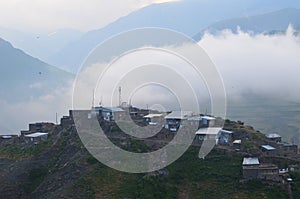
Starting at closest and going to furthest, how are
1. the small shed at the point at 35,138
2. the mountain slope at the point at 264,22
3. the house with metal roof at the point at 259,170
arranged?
the house with metal roof at the point at 259,170, the small shed at the point at 35,138, the mountain slope at the point at 264,22

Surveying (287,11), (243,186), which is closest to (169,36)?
(243,186)

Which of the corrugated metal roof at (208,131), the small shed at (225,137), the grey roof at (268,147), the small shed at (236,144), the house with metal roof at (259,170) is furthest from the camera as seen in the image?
the small shed at (225,137)

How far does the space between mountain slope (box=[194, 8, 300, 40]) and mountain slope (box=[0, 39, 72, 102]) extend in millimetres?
59102

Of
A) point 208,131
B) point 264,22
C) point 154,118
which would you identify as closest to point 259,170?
point 208,131

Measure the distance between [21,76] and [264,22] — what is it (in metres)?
87.9

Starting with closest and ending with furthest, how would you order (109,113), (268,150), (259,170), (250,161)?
(259,170) → (250,161) → (268,150) → (109,113)

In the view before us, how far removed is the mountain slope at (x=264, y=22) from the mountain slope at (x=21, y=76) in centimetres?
5910

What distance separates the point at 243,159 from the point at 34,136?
74.7ft

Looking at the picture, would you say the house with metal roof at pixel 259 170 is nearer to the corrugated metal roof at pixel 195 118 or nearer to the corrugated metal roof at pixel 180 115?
the corrugated metal roof at pixel 195 118

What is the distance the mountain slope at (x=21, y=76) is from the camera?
616 ft

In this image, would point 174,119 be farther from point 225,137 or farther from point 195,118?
point 225,137

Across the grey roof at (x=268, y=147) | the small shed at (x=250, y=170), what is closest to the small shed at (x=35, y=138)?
the grey roof at (x=268, y=147)

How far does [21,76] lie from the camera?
191 metres

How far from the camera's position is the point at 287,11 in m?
183
